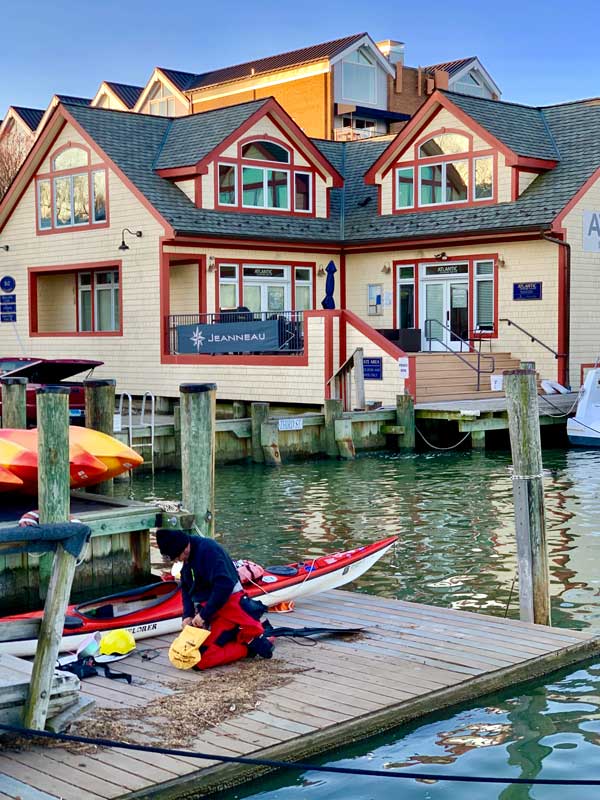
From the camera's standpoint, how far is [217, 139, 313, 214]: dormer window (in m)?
30.7

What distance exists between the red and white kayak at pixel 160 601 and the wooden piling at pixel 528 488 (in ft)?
5.47

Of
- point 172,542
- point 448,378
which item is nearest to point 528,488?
point 172,542

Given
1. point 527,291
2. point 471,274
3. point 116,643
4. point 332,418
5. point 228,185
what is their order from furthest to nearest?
1. point 228,185
2. point 471,274
3. point 527,291
4. point 332,418
5. point 116,643

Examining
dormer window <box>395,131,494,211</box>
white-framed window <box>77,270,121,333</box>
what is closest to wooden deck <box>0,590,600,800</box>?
dormer window <box>395,131,494,211</box>

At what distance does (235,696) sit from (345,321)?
1805 centimetres

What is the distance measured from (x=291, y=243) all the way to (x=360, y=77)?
28.9m

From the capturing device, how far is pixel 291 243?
102 feet

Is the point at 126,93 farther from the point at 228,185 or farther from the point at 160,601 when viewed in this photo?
the point at 160,601

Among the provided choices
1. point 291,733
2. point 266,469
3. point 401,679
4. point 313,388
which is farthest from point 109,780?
point 313,388

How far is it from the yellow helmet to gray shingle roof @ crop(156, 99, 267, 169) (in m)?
22.4

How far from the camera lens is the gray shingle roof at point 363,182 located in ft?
93.7

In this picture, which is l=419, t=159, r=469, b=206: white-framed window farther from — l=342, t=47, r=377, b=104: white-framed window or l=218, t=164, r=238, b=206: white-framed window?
l=342, t=47, r=377, b=104: white-framed window

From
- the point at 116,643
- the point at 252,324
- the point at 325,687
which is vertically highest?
the point at 252,324

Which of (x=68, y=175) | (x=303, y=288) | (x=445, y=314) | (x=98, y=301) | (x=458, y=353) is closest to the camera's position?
(x=458, y=353)
